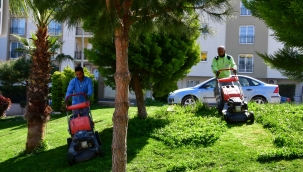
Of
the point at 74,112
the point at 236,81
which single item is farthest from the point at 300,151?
the point at 74,112

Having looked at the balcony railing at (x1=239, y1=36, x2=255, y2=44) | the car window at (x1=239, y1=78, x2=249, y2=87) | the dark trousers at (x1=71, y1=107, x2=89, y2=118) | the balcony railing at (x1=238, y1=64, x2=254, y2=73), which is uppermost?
the balcony railing at (x1=239, y1=36, x2=255, y2=44)

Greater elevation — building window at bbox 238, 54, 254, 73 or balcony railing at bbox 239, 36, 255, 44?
balcony railing at bbox 239, 36, 255, 44

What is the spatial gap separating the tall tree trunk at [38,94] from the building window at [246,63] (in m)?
28.7

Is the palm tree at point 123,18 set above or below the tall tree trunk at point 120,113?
above

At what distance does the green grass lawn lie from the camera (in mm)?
6398

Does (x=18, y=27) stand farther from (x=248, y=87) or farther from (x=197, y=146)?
(x=197, y=146)

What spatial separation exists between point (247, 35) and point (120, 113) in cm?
3228

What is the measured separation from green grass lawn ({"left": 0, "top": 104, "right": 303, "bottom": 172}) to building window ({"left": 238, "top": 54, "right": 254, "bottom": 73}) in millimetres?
26210

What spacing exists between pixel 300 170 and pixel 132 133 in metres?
3.91

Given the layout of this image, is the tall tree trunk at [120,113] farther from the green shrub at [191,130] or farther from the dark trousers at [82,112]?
the dark trousers at [82,112]

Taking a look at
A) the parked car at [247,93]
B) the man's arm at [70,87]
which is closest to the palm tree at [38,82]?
the man's arm at [70,87]

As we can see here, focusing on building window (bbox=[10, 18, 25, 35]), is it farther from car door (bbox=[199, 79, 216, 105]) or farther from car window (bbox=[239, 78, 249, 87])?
car window (bbox=[239, 78, 249, 87])

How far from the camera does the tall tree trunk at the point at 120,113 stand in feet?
15.8

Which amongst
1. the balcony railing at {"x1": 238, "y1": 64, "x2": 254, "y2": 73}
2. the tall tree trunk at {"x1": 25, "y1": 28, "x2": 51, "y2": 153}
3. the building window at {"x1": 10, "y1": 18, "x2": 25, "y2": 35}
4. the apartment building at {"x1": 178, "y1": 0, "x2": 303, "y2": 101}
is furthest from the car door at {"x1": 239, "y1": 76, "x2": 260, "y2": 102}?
the building window at {"x1": 10, "y1": 18, "x2": 25, "y2": 35}
